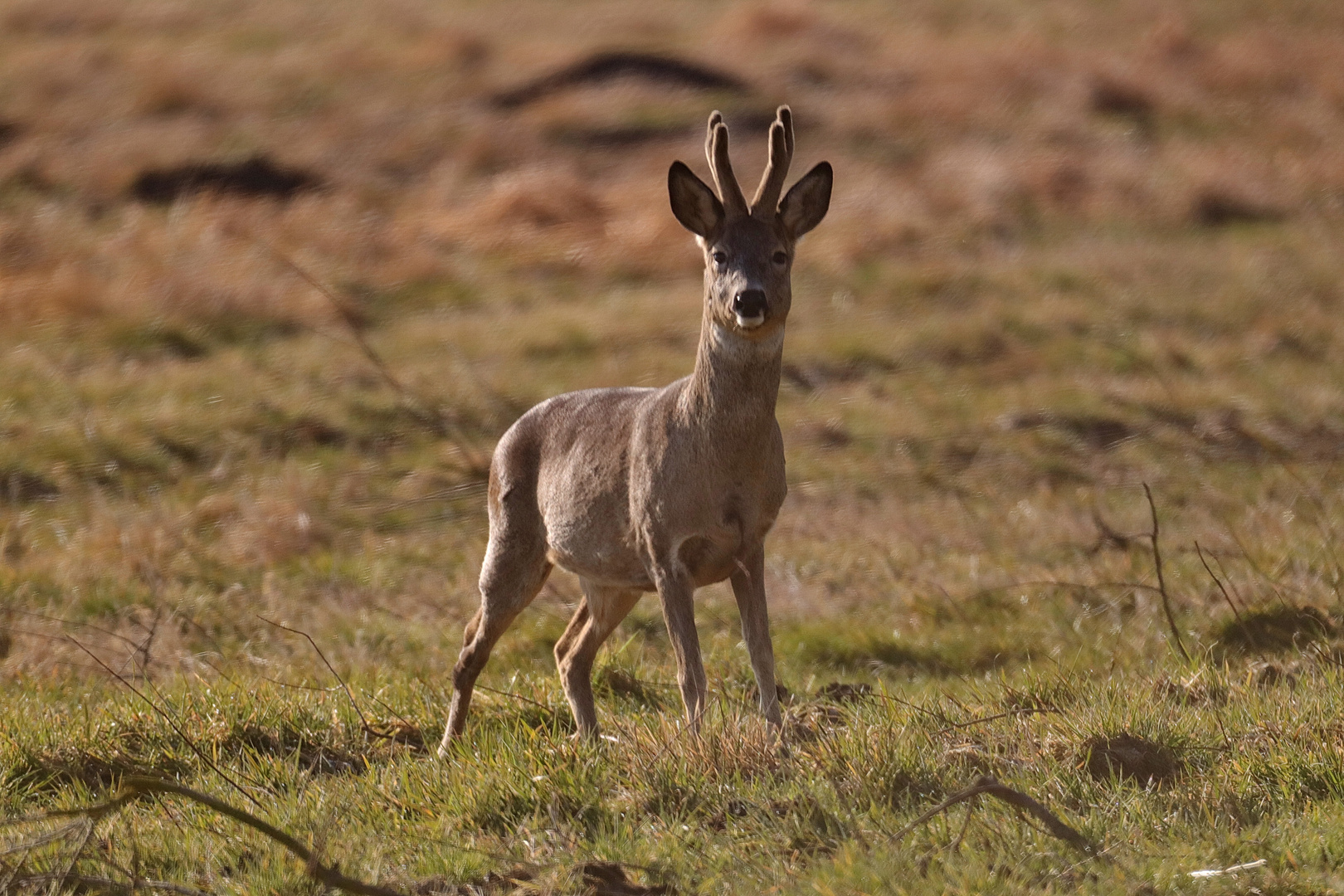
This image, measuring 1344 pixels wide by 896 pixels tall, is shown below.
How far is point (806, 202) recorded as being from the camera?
6062mm

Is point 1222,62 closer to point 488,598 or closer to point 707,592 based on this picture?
point 707,592

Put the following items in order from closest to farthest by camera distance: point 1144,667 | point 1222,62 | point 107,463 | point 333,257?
point 1144,667
point 107,463
point 333,257
point 1222,62

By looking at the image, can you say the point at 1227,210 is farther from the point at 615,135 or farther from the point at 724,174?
the point at 724,174

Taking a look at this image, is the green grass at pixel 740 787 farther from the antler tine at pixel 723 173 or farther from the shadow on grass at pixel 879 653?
the antler tine at pixel 723 173

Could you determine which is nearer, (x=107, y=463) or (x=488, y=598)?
(x=488, y=598)

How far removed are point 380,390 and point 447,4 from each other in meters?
24.1

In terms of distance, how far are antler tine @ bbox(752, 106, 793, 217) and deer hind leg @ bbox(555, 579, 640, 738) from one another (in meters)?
1.57

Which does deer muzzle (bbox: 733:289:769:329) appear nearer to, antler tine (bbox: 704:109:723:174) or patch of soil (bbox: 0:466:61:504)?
antler tine (bbox: 704:109:723:174)

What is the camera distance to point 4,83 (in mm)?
25906

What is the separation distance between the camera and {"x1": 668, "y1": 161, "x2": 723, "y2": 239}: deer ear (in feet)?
19.2

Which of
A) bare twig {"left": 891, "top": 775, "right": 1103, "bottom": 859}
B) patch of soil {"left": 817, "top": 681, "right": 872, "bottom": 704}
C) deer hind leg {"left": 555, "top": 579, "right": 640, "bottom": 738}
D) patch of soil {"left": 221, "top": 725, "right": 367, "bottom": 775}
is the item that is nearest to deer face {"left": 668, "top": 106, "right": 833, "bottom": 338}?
deer hind leg {"left": 555, "top": 579, "right": 640, "bottom": 738}

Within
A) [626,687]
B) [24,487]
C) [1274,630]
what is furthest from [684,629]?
[24,487]

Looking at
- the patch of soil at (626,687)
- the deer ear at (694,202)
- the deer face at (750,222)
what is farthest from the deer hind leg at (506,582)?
the deer ear at (694,202)

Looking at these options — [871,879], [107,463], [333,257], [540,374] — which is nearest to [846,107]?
[333,257]
